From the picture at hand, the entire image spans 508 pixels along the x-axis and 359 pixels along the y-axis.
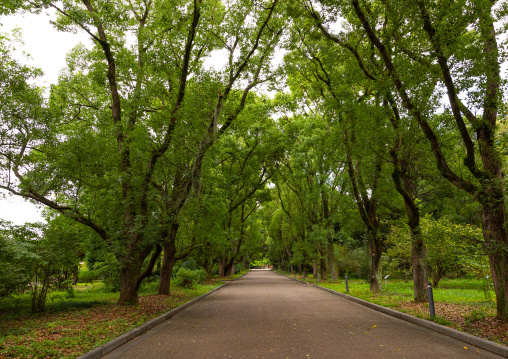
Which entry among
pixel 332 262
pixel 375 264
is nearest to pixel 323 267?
pixel 332 262

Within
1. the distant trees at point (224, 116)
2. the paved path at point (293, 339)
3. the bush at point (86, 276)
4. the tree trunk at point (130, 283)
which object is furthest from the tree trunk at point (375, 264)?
the bush at point (86, 276)

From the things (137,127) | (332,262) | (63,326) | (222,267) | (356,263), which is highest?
(137,127)

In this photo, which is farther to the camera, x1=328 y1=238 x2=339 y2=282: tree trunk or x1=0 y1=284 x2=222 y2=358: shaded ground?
x1=328 y1=238 x2=339 y2=282: tree trunk

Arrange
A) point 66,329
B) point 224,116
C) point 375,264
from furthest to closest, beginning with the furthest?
1. point 375,264
2. point 224,116
3. point 66,329

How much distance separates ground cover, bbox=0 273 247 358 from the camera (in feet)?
17.5

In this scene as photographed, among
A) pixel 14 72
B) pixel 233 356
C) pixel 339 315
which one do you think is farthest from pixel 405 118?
pixel 14 72

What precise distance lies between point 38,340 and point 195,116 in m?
7.31

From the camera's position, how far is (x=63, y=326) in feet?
24.2

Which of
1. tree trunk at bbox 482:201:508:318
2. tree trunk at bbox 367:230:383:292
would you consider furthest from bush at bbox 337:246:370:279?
tree trunk at bbox 482:201:508:318

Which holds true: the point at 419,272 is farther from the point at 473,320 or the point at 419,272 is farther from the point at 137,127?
the point at 137,127

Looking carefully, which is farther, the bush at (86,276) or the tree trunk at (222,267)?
the tree trunk at (222,267)

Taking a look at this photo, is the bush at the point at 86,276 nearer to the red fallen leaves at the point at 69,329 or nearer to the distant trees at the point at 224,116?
the distant trees at the point at 224,116

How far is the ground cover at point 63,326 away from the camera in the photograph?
5320 millimetres

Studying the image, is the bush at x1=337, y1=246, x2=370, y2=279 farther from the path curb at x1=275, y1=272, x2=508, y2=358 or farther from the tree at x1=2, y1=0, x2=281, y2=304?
the tree at x1=2, y1=0, x2=281, y2=304
